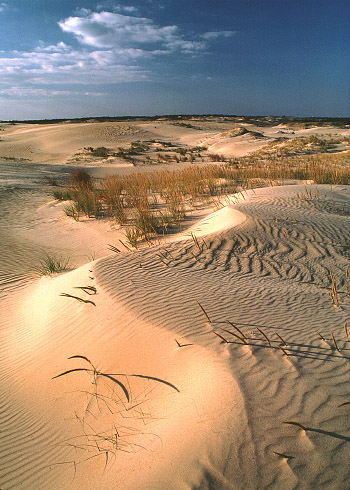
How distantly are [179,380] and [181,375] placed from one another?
39 millimetres

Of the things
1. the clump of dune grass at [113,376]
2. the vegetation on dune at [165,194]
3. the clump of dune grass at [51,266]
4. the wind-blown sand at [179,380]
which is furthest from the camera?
the vegetation on dune at [165,194]

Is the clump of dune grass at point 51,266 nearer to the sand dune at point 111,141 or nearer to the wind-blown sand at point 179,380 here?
the wind-blown sand at point 179,380

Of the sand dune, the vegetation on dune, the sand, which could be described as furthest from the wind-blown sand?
the sand dune

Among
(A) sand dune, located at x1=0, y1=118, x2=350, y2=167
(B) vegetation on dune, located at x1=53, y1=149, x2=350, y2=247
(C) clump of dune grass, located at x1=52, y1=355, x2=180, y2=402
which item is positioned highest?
(A) sand dune, located at x1=0, y1=118, x2=350, y2=167

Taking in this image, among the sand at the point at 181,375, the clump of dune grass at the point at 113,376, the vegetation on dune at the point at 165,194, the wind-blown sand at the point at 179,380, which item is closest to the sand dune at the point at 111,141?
the vegetation on dune at the point at 165,194

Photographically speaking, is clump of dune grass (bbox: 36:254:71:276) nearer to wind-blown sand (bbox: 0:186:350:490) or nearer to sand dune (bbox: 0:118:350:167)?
wind-blown sand (bbox: 0:186:350:490)

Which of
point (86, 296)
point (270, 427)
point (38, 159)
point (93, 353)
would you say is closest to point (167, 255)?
point (86, 296)

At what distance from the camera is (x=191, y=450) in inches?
55.4

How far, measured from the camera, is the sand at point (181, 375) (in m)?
1.37

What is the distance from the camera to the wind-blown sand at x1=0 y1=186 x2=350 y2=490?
1364 millimetres

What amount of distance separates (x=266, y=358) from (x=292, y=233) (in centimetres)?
301

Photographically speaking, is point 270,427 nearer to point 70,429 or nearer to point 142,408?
point 142,408

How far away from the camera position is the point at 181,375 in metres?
1.88

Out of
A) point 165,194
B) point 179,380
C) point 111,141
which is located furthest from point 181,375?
point 111,141
